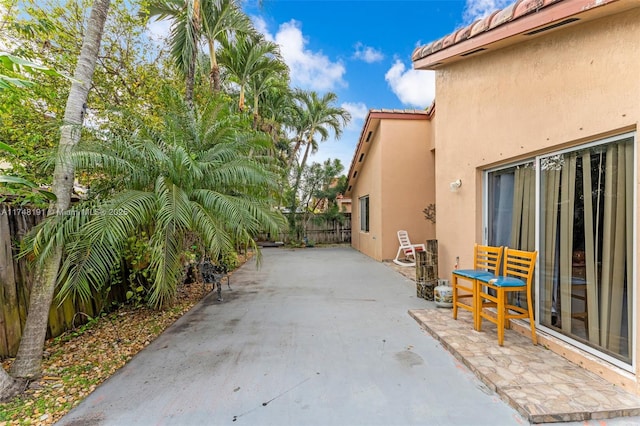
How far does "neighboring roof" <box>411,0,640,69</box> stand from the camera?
2488 millimetres

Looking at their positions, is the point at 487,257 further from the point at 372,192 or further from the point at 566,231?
the point at 372,192

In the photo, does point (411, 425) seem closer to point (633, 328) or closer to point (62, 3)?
point (633, 328)

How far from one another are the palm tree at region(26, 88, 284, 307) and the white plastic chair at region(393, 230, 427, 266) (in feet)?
18.6

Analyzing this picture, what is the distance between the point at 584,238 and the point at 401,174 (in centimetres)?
655

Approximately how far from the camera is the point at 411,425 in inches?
83.2

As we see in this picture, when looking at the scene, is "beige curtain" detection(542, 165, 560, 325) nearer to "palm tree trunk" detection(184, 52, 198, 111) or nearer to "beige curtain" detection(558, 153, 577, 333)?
"beige curtain" detection(558, 153, 577, 333)

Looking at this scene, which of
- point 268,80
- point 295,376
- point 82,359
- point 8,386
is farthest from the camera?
point 268,80

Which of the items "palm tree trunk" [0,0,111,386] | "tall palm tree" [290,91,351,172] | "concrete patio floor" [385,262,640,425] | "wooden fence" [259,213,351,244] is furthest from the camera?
"tall palm tree" [290,91,351,172]

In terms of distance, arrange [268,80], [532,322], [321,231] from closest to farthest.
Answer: [532,322] < [268,80] < [321,231]

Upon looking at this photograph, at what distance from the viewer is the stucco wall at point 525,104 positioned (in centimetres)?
251

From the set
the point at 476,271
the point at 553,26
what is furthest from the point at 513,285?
the point at 553,26

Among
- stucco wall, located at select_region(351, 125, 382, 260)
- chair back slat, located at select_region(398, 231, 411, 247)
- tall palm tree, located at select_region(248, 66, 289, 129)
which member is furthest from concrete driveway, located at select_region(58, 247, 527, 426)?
tall palm tree, located at select_region(248, 66, 289, 129)

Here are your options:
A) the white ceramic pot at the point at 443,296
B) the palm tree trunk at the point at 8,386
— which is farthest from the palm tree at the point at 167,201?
the white ceramic pot at the point at 443,296

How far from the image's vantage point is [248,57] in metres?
Answer: 8.62
